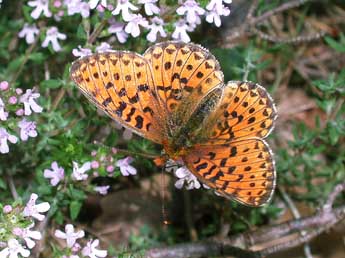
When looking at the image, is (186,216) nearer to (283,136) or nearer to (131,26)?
(283,136)

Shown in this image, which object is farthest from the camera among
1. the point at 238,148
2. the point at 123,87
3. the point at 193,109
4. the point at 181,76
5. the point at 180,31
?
the point at 180,31

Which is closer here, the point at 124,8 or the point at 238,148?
the point at 238,148

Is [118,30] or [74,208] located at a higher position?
[118,30]

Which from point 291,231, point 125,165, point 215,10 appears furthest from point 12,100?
point 291,231

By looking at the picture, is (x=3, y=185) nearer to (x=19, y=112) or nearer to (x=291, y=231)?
→ (x=19, y=112)

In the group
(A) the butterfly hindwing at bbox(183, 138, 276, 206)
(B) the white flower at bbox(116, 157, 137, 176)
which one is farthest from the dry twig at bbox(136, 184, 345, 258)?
(A) the butterfly hindwing at bbox(183, 138, 276, 206)

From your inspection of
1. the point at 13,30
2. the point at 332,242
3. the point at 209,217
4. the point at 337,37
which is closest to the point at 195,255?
the point at 209,217

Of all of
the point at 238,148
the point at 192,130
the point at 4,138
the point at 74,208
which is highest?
the point at 238,148
